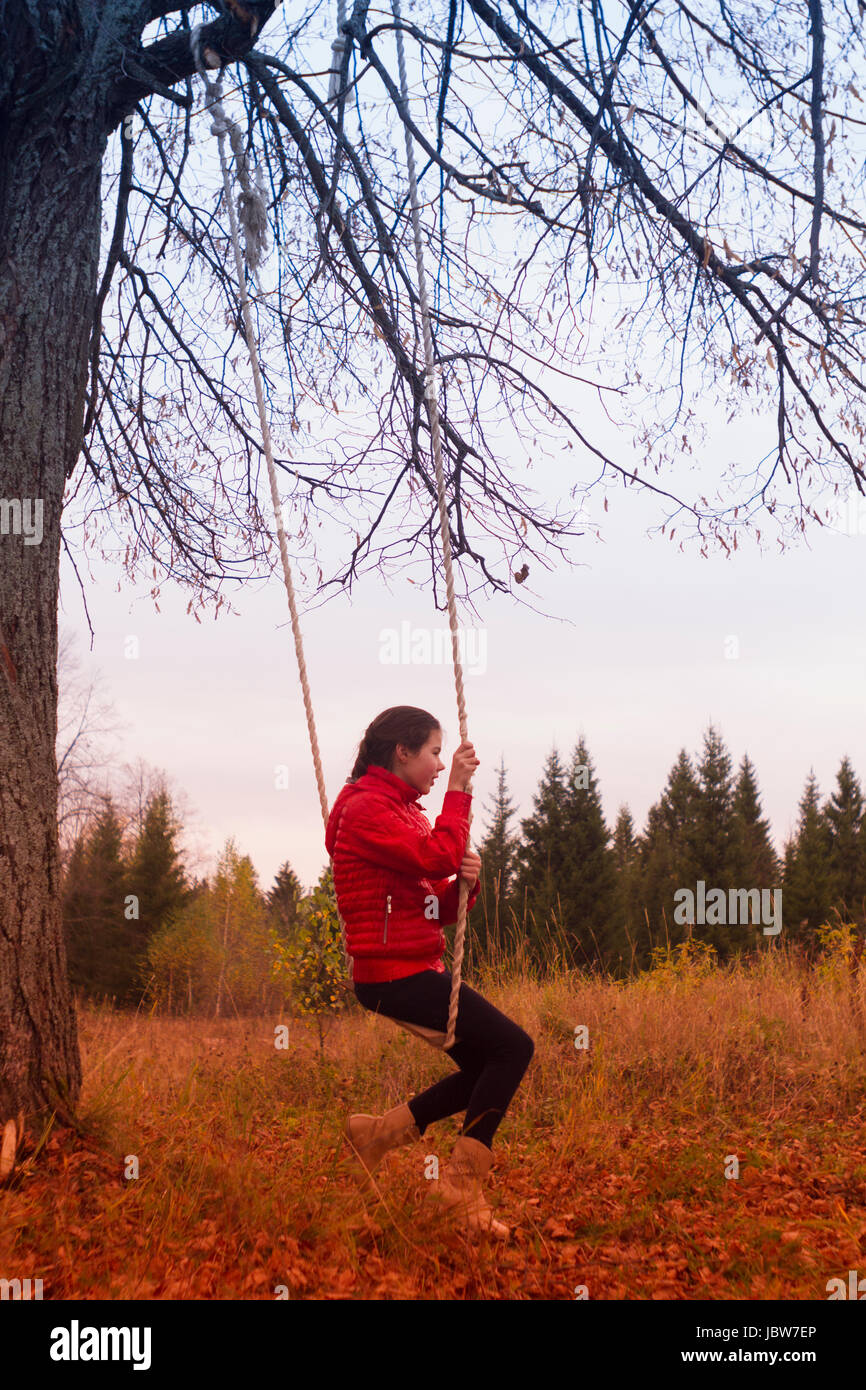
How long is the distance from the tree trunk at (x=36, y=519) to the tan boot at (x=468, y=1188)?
1.44 m

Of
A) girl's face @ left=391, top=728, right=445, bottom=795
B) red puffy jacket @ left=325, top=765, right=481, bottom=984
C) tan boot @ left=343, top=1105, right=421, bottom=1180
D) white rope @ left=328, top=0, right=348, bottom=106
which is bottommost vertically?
tan boot @ left=343, top=1105, right=421, bottom=1180

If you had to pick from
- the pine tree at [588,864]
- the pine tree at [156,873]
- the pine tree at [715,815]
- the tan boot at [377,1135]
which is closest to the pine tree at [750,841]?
the pine tree at [715,815]

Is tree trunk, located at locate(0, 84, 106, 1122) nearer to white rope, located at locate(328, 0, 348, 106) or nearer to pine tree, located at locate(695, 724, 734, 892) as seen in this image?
white rope, located at locate(328, 0, 348, 106)

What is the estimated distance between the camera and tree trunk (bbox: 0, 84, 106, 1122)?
143 inches

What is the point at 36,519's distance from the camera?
3887 mm

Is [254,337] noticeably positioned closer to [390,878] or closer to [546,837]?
[390,878]

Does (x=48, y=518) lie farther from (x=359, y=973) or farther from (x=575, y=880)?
(x=575, y=880)

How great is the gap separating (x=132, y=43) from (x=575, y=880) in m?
28.7

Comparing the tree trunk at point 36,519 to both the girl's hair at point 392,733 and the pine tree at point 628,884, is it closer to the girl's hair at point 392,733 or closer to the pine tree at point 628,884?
the girl's hair at point 392,733

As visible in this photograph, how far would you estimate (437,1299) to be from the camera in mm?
2992

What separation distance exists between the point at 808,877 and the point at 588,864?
10.9 m

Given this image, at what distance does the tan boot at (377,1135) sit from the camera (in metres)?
3.58

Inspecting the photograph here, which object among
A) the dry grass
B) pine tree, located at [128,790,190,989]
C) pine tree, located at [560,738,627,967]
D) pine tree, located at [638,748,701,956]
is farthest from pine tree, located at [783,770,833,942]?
the dry grass
